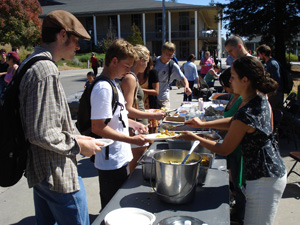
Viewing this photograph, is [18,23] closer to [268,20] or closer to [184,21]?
[268,20]

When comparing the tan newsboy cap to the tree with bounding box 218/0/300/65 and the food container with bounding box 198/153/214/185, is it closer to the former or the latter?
the food container with bounding box 198/153/214/185

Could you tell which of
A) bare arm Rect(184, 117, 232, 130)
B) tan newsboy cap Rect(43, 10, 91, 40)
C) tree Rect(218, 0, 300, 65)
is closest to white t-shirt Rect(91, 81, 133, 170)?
tan newsboy cap Rect(43, 10, 91, 40)

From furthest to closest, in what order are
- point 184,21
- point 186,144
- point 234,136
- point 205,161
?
point 184,21 → point 186,144 → point 205,161 → point 234,136

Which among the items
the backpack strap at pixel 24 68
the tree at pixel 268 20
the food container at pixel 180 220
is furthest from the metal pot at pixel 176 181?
the tree at pixel 268 20

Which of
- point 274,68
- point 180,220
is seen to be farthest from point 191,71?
point 180,220

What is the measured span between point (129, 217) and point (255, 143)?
40.7 inches

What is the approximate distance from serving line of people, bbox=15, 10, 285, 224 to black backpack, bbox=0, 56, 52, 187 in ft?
0.12

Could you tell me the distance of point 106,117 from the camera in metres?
2.00

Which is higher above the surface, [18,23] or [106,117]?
[18,23]

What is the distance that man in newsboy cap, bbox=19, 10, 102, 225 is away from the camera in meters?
1.44

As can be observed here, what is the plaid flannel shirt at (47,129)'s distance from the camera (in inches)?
56.4

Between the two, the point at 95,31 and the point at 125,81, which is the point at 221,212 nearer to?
the point at 125,81

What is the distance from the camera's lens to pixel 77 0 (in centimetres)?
4875

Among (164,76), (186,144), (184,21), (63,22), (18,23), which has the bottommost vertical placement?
(186,144)
